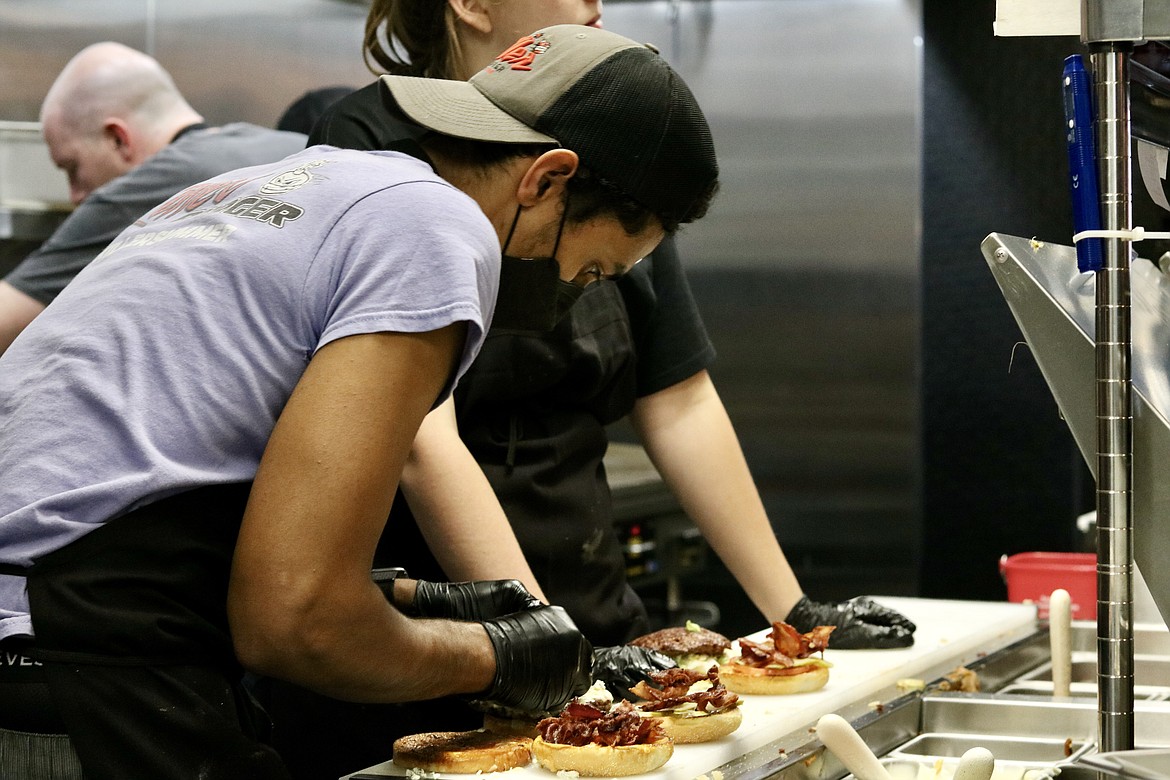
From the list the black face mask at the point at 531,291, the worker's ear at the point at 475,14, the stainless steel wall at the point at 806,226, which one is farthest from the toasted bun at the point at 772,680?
the stainless steel wall at the point at 806,226

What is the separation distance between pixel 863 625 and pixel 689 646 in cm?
31

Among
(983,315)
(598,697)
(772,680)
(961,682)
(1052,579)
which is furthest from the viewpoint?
(983,315)

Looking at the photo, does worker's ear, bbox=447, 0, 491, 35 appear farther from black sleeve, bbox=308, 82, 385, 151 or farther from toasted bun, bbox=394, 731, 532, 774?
toasted bun, bbox=394, 731, 532, 774

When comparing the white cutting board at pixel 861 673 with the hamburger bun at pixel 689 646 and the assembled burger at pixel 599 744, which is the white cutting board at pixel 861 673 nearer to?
the assembled burger at pixel 599 744

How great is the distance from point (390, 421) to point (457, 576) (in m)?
0.74

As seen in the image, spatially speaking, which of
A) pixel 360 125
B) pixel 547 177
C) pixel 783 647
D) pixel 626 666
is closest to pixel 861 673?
pixel 783 647

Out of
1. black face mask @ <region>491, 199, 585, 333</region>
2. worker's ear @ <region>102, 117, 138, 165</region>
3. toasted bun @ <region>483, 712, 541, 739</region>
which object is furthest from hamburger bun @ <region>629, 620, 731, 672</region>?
worker's ear @ <region>102, 117, 138, 165</region>

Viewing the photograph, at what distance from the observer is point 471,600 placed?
5.28ft

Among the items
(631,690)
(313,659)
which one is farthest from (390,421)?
(631,690)

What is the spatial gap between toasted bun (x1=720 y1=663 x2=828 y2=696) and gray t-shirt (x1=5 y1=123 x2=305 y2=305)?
5.94 feet

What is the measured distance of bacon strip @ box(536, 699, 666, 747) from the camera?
141cm

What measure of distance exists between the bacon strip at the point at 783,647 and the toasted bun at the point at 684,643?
4 centimetres

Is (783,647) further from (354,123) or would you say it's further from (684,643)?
(354,123)

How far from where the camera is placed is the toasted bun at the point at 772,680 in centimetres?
177
